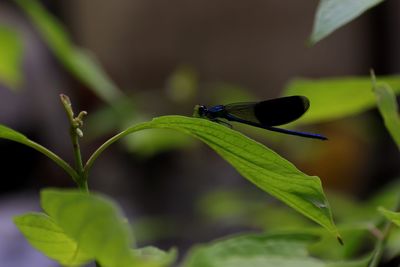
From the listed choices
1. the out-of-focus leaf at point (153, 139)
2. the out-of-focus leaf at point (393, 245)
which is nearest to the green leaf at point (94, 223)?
the out-of-focus leaf at point (393, 245)

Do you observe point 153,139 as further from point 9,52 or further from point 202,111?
point 202,111

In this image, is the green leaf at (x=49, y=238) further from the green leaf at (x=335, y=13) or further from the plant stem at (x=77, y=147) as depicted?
the green leaf at (x=335, y=13)

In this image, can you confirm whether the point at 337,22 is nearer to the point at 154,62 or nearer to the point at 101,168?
the point at 101,168

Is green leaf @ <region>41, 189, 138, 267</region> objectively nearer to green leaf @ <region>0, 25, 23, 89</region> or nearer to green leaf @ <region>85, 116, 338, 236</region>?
green leaf @ <region>85, 116, 338, 236</region>

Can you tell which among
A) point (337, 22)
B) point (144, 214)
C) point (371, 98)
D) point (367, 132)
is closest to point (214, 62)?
point (144, 214)

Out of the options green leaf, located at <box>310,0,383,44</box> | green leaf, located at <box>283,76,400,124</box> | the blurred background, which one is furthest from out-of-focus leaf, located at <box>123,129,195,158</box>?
the blurred background

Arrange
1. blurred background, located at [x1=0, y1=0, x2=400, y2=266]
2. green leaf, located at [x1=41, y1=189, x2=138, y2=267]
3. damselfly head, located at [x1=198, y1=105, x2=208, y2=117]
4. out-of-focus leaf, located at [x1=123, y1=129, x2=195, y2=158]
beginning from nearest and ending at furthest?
green leaf, located at [x1=41, y1=189, x2=138, y2=267]
damselfly head, located at [x1=198, y1=105, x2=208, y2=117]
out-of-focus leaf, located at [x1=123, y1=129, x2=195, y2=158]
blurred background, located at [x1=0, y1=0, x2=400, y2=266]
